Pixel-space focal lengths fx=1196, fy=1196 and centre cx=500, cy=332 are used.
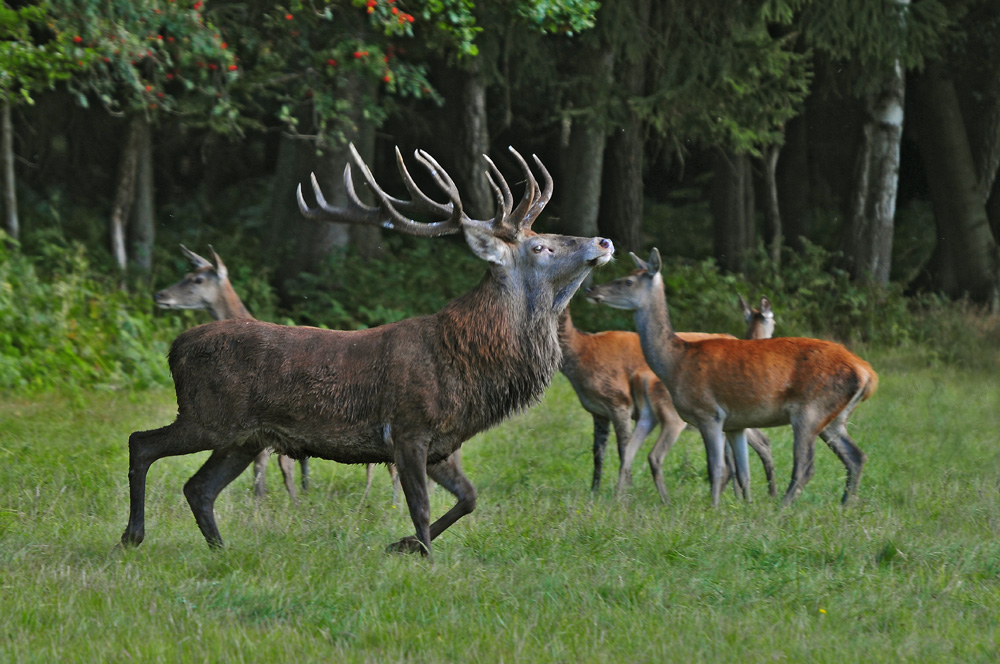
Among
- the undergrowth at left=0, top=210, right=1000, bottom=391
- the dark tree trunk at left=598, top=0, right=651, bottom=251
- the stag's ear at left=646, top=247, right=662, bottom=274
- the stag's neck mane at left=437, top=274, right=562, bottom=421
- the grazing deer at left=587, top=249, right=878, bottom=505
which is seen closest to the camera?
the stag's neck mane at left=437, top=274, right=562, bottom=421

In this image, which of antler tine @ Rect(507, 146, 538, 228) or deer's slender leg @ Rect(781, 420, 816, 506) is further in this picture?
deer's slender leg @ Rect(781, 420, 816, 506)

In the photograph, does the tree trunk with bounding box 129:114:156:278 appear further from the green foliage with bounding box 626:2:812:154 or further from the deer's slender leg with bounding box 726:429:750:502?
the deer's slender leg with bounding box 726:429:750:502

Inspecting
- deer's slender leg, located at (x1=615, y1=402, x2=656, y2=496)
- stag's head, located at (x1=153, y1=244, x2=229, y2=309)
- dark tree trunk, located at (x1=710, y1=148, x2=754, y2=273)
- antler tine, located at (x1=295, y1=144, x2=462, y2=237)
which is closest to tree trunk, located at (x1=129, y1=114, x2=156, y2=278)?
stag's head, located at (x1=153, y1=244, x2=229, y2=309)

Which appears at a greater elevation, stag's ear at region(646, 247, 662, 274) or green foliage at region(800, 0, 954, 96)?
green foliage at region(800, 0, 954, 96)

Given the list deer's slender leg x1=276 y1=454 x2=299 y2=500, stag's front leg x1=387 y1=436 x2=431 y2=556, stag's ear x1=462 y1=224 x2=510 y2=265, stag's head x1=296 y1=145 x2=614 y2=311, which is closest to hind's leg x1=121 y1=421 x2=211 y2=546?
stag's front leg x1=387 y1=436 x2=431 y2=556

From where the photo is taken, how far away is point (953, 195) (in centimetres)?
1839

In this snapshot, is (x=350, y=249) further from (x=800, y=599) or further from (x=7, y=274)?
(x=800, y=599)

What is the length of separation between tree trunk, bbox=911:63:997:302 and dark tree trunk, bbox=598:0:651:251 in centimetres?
457

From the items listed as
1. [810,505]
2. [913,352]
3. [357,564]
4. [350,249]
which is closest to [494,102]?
[350,249]

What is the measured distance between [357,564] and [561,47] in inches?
556

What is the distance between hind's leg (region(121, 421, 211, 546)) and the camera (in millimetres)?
6277

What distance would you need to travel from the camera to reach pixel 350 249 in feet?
57.6

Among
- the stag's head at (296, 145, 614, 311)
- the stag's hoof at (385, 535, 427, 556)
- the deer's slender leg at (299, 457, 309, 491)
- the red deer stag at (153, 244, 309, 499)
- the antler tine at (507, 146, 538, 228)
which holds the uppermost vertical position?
the antler tine at (507, 146, 538, 228)

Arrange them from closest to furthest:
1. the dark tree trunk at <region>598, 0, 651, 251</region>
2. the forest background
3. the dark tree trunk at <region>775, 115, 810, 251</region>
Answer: the forest background
the dark tree trunk at <region>598, 0, 651, 251</region>
the dark tree trunk at <region>775, 115, 810, 251</region>
